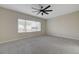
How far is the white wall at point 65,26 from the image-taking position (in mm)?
5312

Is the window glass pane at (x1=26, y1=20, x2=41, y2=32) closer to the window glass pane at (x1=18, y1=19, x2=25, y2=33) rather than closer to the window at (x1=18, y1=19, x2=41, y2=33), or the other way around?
the window at (x1=18, y1=19, x2=41, y2=33)

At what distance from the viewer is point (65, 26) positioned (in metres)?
6.19

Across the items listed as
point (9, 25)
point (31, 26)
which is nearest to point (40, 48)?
point (9, 25)

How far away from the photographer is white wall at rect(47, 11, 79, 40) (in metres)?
5.31

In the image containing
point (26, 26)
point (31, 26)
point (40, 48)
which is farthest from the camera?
point (31, 26)

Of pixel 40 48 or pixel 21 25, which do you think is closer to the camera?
pixel 40 48

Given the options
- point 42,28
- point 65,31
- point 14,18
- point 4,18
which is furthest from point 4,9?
point 65,31

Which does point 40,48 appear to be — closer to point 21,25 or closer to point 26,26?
point 21,25

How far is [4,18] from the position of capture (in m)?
4.29

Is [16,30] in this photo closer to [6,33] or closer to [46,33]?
[6,33]

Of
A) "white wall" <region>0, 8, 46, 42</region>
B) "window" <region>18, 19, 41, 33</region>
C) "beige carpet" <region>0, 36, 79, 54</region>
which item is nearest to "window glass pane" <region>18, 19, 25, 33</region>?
"window" <region>18, 19, 41, 33</region>

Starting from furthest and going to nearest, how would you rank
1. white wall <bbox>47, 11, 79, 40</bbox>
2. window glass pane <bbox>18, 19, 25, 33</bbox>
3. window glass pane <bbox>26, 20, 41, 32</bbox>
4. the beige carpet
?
window glass pane <bbox>26, 20, 41, 32</bbox>
window glass pane <bbox>18, 19, 25, 33</bbox>
white wall <bbox>47, 11, 79, 40</bbox>
the beige carpet

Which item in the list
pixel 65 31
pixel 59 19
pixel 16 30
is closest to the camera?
pixel 16 30
